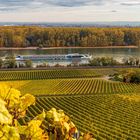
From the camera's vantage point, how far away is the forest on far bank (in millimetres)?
105438

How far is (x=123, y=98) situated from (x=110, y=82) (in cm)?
1204

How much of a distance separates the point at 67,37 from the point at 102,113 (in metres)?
84.7

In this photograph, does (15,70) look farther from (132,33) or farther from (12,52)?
(132,33)

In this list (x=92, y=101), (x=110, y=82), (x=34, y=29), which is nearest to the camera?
(x=92, y=101)

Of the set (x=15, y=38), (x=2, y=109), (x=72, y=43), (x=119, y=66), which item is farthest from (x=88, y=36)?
(x=2, y=109)

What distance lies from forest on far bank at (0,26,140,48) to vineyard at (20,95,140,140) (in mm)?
71102

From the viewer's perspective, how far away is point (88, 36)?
11169 cm

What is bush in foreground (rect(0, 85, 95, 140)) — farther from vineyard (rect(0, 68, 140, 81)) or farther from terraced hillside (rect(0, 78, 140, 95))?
vineyard (rect(0, 68, 140, 81))

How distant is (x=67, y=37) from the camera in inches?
4363

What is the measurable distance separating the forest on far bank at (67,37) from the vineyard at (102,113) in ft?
233

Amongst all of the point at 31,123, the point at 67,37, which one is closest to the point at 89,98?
the point at 31,123

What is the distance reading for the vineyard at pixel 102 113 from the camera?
2122cm

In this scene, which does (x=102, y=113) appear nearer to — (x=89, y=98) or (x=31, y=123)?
(x=89, y=98)

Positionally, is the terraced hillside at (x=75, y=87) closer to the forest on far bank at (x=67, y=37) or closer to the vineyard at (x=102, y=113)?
the vineyard at (x=102, y=113)
